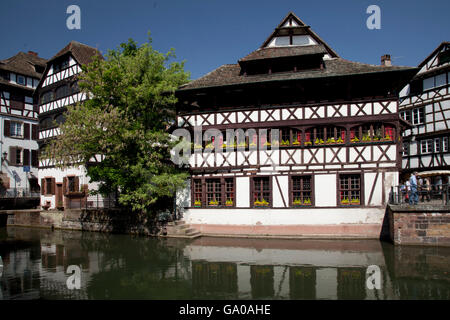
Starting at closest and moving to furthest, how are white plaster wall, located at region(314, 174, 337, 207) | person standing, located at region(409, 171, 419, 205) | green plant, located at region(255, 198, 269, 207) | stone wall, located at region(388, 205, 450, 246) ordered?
stone wall, located at region(388, 205, 450, 246) → person standing, located at region(409, 171, 419, 205) → white plaster wall, located at region(314, 174, 337, 207) → green plant, located at region(255, 198, 269, 207)

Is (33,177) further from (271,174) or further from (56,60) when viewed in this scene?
(271,174)

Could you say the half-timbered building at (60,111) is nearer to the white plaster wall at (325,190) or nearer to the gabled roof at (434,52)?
the white plaster wall at (325,190)

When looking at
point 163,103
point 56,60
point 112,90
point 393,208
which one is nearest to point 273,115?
point 163,103

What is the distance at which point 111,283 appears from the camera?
9.99m

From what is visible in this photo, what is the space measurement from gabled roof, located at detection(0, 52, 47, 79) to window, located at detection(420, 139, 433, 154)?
37.3 metres

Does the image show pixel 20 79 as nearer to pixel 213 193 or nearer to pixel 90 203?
pixel 90 203

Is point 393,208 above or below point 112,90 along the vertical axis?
below

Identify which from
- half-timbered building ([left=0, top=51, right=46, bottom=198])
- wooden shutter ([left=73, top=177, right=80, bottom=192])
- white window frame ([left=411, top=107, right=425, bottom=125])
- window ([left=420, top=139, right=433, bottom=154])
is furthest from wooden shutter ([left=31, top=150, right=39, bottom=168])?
window ([left=420, top=139, right=433, bottom=154])

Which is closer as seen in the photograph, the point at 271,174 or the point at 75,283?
the point at 75,283

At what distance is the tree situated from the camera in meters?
16.8

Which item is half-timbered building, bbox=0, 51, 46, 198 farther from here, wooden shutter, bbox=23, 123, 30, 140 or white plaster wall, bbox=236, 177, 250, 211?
white plaster wall, bbox=236, 177, 250, 211

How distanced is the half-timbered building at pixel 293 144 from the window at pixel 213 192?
60mm

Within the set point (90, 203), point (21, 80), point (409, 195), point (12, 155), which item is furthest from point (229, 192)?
point (21, 80)

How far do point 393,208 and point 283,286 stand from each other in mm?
8316
